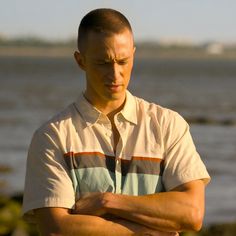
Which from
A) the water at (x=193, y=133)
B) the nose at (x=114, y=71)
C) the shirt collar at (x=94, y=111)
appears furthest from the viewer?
the water at (x=193, y=133)

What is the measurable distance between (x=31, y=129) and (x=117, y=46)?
34176mm

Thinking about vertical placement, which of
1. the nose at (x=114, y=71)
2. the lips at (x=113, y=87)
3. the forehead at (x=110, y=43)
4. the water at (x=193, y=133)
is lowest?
the water at (x=193, y=133)

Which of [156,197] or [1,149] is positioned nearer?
[156,197]

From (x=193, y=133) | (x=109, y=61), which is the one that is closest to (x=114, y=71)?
(x=109, y=61)

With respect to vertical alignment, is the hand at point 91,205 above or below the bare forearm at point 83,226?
above

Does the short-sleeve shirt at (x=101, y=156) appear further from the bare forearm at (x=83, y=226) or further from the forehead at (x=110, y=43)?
the forehead at (x=110, y=43)

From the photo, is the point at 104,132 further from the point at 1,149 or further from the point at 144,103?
the point at 1,149

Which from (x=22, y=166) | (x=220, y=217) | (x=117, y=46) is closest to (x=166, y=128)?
(x=117, y=46)

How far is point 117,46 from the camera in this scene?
418 cm

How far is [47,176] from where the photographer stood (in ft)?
14.1

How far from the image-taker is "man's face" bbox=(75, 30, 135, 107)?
13.7ft

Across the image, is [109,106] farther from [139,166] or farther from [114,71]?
[139,166]

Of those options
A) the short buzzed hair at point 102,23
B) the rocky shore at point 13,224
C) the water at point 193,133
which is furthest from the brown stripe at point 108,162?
the water at point 193,133

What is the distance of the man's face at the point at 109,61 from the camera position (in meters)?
4.19
